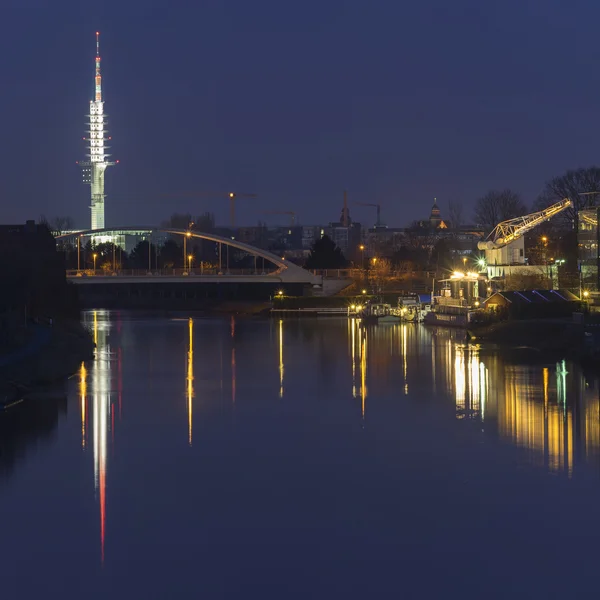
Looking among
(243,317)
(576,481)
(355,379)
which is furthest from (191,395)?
(243,317)

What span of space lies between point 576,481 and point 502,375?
48.4ft

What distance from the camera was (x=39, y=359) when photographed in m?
31.5

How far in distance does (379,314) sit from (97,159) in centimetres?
10944

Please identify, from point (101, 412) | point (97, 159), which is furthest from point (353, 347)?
point (97, 159)

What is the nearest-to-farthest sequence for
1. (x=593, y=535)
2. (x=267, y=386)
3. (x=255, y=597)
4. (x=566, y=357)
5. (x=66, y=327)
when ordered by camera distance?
(x=255, y=597)
(x=593, y=535)
(x=267, y=386)
(x=566, y=357)
(x=66, y=327)

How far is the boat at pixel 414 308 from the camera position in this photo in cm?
6519

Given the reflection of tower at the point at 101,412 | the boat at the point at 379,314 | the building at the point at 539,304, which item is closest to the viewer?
the reflection of tower at the point at 101,412

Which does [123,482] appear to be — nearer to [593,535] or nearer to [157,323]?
[593,535]

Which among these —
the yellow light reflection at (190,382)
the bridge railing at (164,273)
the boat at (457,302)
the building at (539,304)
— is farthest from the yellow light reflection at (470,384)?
the bridge railing at (164,273)

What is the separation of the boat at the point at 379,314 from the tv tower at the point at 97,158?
101494 millimetres

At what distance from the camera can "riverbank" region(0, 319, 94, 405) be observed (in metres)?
27.6

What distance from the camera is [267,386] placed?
31.4 m

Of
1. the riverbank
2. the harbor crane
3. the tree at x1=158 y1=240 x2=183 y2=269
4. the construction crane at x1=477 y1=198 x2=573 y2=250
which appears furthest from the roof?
the tree at x1=158 y1=240 x2=183 y2=269

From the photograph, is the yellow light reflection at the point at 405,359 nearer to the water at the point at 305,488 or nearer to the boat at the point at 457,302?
the water at the point at 305,488
